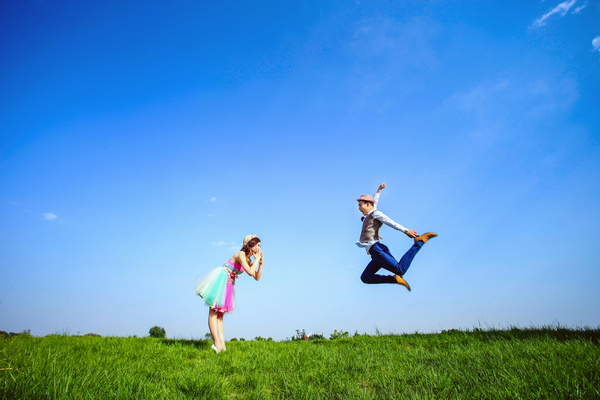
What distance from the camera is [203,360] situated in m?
5.90

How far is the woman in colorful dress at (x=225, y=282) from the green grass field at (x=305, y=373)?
103cm

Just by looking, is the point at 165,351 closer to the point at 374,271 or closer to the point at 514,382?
the point at 374,271

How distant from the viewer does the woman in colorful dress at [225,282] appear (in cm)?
736

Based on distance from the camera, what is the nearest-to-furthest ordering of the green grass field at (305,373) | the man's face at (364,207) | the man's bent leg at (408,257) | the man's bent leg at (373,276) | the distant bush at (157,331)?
the green grass field at (305,373), the man's bent leg at (408,257), the man's bent leg at (373,276), the man's face at (364,207), the distant bush at (157,331)

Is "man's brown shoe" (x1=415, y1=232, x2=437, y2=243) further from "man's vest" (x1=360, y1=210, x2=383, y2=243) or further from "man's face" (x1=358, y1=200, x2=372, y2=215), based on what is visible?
"man's face" (x1=358, y1=200, x2=372, y2=215)

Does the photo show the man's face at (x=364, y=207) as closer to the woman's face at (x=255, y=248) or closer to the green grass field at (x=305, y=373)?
the woman's face at (x=255, y=248)

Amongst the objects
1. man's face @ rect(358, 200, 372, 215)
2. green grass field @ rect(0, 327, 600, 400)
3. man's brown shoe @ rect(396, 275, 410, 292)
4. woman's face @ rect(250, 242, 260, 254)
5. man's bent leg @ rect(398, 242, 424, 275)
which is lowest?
green grass field @ rect(0, 327, 600, 400)

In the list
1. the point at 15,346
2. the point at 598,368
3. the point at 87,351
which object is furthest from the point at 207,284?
the point at 598,368

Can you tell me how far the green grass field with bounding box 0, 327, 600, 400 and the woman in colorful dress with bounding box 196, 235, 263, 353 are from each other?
1.03 m

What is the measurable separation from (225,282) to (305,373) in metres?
3.41

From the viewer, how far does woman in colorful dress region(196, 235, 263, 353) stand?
736 centimetres

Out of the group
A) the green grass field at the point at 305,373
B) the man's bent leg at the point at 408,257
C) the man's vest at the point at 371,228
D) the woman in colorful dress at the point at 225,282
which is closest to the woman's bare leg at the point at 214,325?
the woman in colorful dress at the point at 225,282

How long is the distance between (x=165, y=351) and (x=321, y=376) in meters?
3.41

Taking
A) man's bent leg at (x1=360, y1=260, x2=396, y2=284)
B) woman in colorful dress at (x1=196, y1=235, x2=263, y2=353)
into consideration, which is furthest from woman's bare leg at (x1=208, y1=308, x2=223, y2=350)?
man's bent leg at (x1=360, y1=260, x2=396, y2=284)
